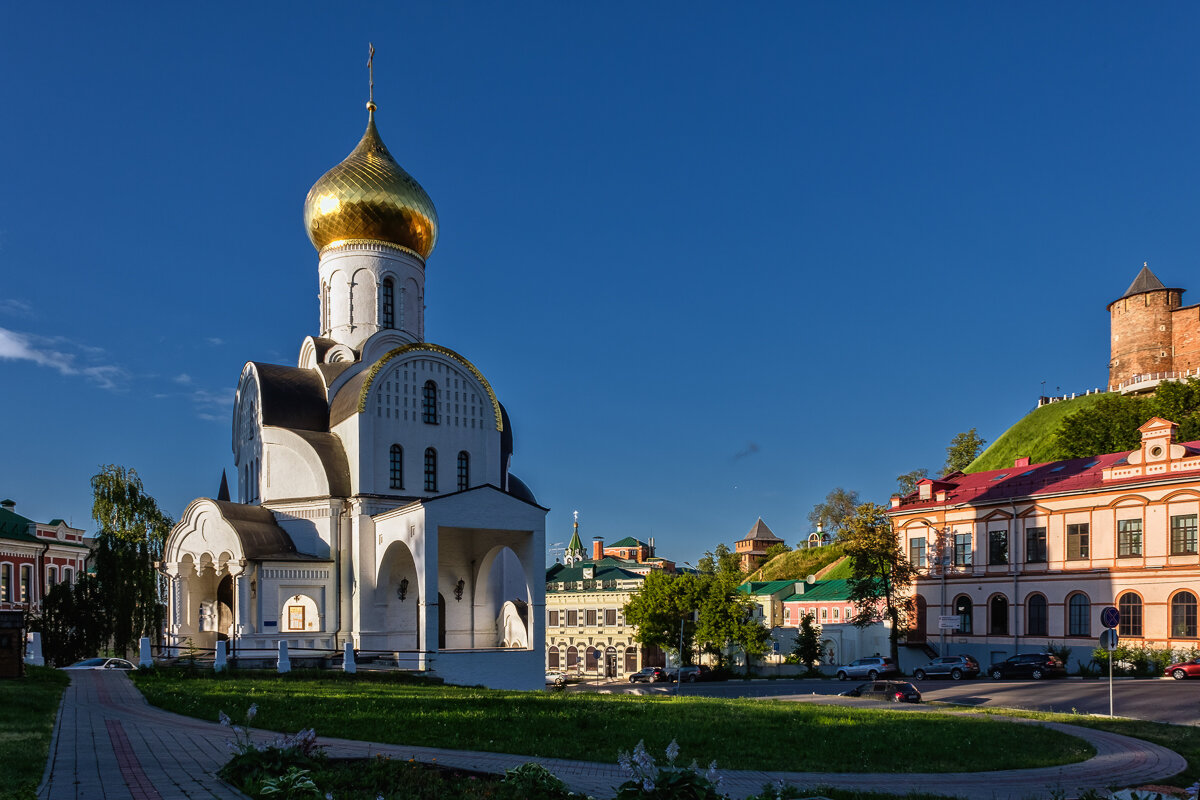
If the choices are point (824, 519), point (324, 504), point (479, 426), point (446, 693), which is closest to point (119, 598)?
point (324, 504)

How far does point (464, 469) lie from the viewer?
32250mm

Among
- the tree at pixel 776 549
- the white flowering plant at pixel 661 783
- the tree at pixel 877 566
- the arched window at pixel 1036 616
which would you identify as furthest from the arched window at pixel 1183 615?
the tree at pixel 776 549

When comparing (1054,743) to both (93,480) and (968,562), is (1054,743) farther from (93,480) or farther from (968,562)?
(93,480)

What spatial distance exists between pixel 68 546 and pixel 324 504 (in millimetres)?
28413

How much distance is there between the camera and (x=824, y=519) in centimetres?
9888

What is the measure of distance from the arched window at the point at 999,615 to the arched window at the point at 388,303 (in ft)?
80.3

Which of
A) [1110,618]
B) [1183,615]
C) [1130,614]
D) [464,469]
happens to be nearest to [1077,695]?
[1110,618]

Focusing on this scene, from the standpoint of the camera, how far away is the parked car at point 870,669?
35.7 m

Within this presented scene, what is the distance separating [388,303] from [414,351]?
12.5 feet

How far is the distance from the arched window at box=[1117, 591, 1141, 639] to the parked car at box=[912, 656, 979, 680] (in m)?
5.08

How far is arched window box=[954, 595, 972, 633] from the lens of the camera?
126 feet

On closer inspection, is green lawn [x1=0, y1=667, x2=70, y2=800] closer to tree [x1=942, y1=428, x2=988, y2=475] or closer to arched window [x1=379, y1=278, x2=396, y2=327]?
arched window [x1=379, y1=278, x2=396, y2=327]

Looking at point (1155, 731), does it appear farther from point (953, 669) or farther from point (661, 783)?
point (953, 669)

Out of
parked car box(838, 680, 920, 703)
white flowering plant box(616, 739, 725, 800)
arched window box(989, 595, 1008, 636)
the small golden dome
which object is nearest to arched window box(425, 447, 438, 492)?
the small golden dome
